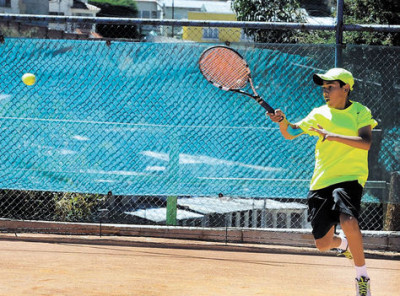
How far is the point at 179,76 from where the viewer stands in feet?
22.4

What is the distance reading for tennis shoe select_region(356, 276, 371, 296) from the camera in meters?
4.61

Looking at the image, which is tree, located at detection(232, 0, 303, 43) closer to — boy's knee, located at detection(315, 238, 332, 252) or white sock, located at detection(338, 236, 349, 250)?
white sock, located at detection(338, 236, 349, 250)

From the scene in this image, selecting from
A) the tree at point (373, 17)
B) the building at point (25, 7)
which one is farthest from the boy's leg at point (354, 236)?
the building at point (25, 7)

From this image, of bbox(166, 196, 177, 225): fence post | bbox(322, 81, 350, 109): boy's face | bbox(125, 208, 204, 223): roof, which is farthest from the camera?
bbox(125, 208, 204, 223): roof

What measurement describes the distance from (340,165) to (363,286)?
0.80m

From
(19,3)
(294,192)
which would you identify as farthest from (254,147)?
(19,3)

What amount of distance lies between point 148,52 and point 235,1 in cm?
1100

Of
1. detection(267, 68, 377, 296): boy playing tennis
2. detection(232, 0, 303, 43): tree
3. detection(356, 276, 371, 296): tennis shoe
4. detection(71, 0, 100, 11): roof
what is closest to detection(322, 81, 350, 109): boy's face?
detection(267, 68, 377, 296): boy playing tennis

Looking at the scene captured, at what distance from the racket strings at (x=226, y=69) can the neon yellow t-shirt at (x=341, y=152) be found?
3.66 ft

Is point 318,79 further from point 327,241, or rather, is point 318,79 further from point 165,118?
point 165,118

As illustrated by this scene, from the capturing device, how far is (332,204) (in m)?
4.79

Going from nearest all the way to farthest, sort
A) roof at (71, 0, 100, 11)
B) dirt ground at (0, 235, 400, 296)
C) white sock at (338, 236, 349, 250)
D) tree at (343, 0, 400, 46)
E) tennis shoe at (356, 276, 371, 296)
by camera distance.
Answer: tennis shoe at (356, 276, 371, 296) < dirt ground at (0, 235, 400, 296) < white sock at (338, 236, 349, 250) < tree at (343, 0, 400, 46) < roof at (71, 0, 100, 11)

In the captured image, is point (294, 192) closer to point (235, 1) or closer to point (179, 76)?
point (179, 76)

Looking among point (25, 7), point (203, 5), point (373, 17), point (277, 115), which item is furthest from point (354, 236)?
point (203, 5)
